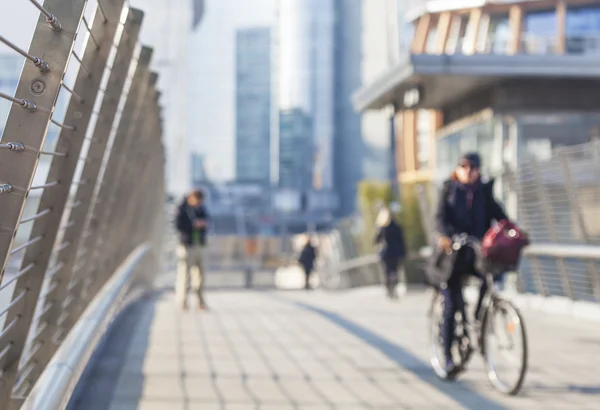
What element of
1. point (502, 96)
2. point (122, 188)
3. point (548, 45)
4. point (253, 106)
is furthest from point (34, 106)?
point (253, 106)

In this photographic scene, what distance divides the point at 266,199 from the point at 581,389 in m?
102

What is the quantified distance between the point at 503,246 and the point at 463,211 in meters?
0.56

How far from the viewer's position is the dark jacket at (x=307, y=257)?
96.9 feet

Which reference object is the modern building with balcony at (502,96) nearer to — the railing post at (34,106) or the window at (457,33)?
the railing post at (34,106)

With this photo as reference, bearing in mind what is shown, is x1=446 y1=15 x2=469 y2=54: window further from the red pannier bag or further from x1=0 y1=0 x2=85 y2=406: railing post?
x1=0 y1=0 x2=85 y2=406: railing post

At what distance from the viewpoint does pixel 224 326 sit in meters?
10.7

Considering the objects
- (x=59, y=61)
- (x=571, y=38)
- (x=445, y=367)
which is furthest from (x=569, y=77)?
(x=59, y=61)

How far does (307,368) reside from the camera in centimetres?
756

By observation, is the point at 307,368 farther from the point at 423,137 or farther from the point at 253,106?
the point at 253,106

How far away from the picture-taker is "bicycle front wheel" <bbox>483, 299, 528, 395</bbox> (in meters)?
6.36

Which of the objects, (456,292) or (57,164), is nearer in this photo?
(57,164)

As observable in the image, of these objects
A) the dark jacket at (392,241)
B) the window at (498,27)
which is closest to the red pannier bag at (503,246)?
the dark jacket at (392,241)

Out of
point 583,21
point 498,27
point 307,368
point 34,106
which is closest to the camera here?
point 34,106

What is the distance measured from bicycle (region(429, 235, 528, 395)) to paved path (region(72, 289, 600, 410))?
0.11 meters
